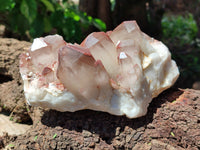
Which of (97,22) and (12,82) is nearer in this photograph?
(12,82)

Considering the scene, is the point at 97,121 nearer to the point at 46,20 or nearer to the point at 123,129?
the point at 123,129

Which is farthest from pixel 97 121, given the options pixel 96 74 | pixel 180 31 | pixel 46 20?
pixel 180 31

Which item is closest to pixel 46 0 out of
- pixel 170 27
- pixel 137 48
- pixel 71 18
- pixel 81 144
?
pixel 71 18

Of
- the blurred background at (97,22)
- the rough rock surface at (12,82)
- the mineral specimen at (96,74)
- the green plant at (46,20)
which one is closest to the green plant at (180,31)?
the blurred background at (97,22)

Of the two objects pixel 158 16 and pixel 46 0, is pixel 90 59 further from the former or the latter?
pixel 158 16

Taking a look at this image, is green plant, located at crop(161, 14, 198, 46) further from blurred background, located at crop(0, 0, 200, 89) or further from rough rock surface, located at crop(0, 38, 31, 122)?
rough rock surface, located at crop(0, 38, 31, 122)

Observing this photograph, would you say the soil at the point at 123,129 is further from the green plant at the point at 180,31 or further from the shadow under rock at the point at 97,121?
the green plant at the point at 180,31

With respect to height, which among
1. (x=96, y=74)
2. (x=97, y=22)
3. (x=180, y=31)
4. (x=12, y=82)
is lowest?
(x=180, y=31)

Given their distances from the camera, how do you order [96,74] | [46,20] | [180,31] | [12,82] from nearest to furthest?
[96,74] → [12,82] → [46,20] → [180,31]
